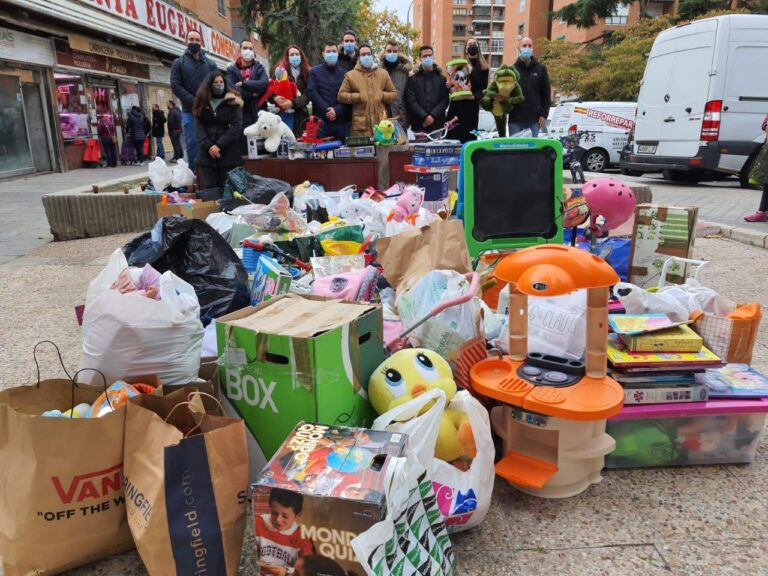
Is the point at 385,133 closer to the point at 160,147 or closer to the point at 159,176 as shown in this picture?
the point at 159,176

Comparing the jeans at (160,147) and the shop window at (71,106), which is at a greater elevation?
the shop window at (71,106)

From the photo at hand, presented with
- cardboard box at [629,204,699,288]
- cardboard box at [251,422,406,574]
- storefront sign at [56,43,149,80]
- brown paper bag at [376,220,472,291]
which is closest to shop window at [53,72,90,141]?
storefront sign at [56,43,149,80]

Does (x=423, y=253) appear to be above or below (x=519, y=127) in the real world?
below

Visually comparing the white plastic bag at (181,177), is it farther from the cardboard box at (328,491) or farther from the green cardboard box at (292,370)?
the cardboard box at (328,491)

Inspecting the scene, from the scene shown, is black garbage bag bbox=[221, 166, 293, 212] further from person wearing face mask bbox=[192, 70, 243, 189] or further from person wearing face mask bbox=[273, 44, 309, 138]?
person wearing face mask bbox=[273, 44, 309, 138]

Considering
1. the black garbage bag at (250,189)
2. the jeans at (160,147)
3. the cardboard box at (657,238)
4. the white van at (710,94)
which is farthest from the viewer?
the jeans at (160,147)

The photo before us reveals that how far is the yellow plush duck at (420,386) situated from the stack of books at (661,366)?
693mm

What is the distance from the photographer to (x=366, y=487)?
5.09ft

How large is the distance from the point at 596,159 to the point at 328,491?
48.8 ft

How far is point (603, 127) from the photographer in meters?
14.7

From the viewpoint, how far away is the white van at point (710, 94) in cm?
949

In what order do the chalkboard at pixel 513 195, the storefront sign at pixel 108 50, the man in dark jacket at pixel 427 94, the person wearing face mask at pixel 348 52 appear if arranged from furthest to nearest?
the storefront sign at pixel 108 50, the man in dark jacket at pixel 427 94, the person wearing face mask at pixel 348 52, the chalkboard at pixel 513 195

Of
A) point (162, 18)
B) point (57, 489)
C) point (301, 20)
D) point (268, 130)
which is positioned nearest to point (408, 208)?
point (268, 130)

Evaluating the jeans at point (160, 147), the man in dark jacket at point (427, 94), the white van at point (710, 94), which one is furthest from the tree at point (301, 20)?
the man in dark jacket at point (427, 94)
